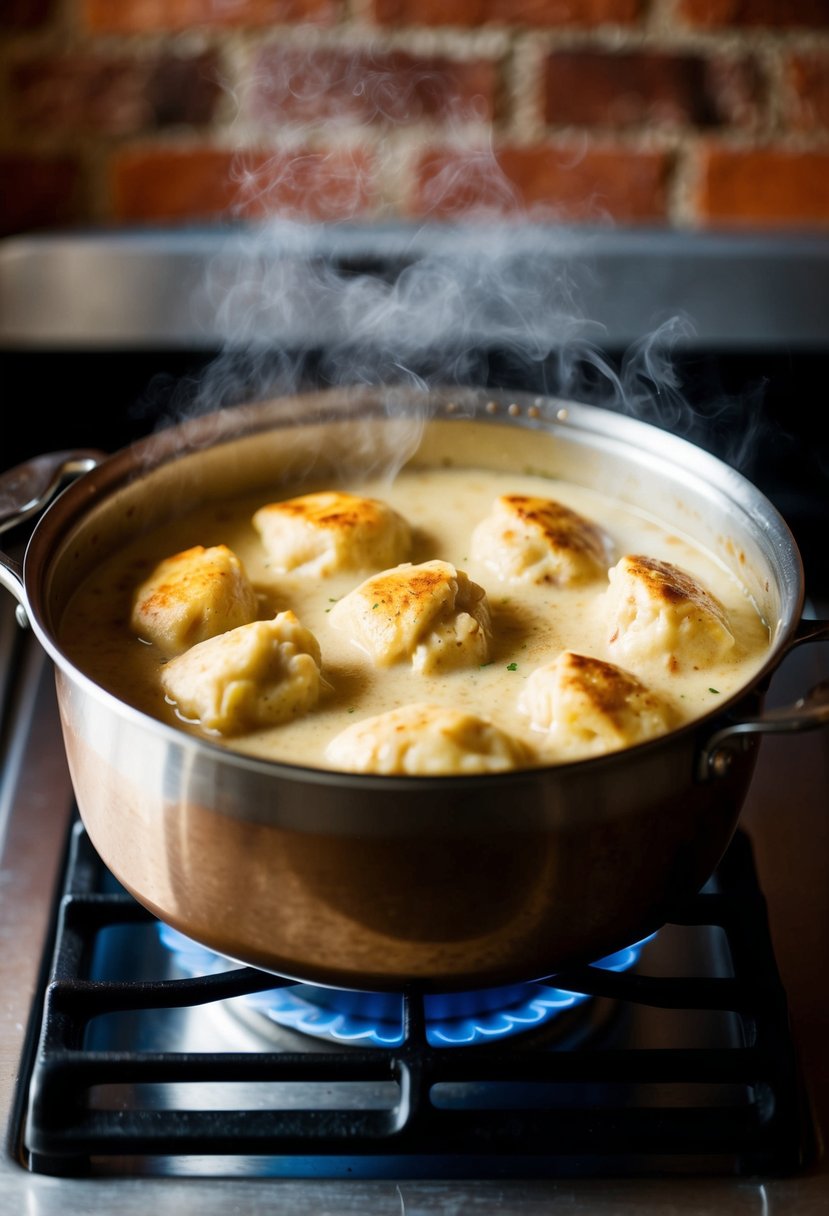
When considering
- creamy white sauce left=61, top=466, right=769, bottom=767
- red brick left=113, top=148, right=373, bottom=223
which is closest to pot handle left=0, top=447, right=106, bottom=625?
creamy white sauce left=61, top=466, right=769, bottom=767

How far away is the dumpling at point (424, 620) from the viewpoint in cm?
136

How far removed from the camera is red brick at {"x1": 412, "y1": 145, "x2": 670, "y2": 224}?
2314mm

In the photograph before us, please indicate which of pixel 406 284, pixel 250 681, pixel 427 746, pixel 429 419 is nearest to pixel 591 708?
pixel 427 746

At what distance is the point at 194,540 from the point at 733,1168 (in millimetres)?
948

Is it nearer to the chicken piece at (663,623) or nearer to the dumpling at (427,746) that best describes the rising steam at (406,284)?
the chicken piece at (663,623)

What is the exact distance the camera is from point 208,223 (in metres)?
2.37

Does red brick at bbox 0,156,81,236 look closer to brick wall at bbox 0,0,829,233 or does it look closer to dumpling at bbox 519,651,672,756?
brick wall at bbox 0,0,829,233

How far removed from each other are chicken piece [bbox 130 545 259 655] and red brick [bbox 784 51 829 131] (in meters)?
1.41

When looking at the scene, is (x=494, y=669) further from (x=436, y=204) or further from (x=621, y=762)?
(x=436, y=204)

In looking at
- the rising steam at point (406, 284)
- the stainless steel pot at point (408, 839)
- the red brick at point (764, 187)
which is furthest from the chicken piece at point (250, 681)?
the red brick at point (764, 187)

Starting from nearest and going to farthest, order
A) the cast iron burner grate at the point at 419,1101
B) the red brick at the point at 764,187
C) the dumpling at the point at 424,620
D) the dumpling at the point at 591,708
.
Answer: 1. the cast iron burner grate at the point at 419,1101
2. the dumpling at the point at 591,708
3. the dumpling at the point at 424,620
4. the red brick at the point at 764,187

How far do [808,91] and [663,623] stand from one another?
4.34 ft

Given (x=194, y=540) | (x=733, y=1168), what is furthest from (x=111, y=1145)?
(x=194, y=540)

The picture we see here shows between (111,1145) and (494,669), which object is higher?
(494,669)
